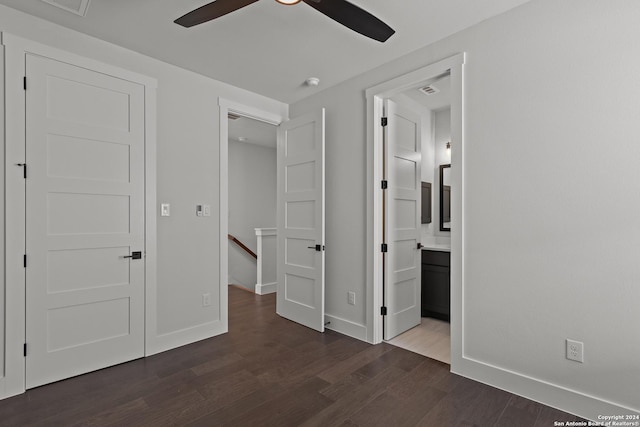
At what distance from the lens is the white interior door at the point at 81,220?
2.32 meters

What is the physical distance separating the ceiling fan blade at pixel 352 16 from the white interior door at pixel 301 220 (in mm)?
1453

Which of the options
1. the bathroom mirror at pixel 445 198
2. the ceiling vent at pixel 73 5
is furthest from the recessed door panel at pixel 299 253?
the ceiling vent at pixel 73 5

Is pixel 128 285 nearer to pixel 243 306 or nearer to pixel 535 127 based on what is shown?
pixel 243 306

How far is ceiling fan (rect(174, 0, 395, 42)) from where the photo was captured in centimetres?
169

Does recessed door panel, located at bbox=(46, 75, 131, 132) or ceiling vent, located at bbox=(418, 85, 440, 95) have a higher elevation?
ceiling vent, located at bbox=(418, 85, 440, 95)

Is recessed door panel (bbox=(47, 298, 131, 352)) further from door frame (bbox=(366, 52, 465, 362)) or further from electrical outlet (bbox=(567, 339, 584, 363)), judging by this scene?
electrical outlet (bbox=(567, 339, 584, 363))

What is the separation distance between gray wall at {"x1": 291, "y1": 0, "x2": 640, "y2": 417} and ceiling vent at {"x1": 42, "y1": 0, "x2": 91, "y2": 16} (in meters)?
2.55

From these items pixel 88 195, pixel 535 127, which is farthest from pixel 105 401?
pixel 535 127

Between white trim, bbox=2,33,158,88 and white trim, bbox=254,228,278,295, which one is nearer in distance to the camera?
white trim, bbox=2,33,158,88

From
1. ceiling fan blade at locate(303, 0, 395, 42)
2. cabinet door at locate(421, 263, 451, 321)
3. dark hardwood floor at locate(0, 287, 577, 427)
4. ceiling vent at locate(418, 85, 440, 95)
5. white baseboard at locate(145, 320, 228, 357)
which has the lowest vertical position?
dark hardwood floor at locate(0, 287, 577, 427)

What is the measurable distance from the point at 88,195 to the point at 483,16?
3247 millimetres

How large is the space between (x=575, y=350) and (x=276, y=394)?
75.5 inches

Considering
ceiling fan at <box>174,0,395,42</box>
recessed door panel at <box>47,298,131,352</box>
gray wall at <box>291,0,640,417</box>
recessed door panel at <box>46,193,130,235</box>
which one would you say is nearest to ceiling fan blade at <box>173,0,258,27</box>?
ceiling fan at <box>174,0,395,42</box>

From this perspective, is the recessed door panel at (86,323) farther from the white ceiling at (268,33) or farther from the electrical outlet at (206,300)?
the white ceiling at (268,33)
